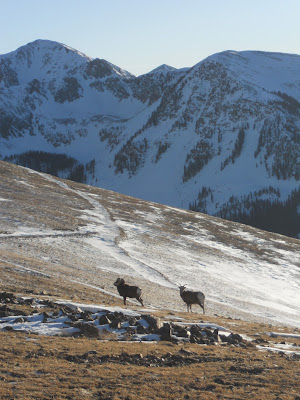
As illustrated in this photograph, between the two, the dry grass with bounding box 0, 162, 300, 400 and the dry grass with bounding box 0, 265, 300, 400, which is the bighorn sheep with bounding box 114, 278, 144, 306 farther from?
the dry grass with bounding box 0, 265, 300, 400

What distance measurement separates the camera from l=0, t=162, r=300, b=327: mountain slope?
137ft

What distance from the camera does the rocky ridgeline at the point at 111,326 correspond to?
66.8 ft

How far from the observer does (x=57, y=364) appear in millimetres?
15758

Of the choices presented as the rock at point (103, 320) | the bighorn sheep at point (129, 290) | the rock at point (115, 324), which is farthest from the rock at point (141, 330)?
the bighorn sheep at point (129, 290)

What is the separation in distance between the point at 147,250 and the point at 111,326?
39.2m

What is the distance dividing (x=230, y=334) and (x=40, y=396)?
40.8 ft

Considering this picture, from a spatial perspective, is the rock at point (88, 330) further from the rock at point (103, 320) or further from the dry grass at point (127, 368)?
the rock at point (103, 320)

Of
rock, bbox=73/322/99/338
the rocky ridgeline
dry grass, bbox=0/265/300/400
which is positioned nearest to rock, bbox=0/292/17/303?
the rocky ridgeline

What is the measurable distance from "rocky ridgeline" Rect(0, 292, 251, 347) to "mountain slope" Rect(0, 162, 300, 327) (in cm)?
1129

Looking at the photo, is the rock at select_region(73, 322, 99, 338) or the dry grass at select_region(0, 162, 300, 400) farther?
the rock at select_region(73, 322, 99, 338)

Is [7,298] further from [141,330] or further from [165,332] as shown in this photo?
[165,332]

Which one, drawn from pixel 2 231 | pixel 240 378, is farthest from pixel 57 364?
pixel 2 231

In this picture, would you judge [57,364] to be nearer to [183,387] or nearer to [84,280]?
[183,387]

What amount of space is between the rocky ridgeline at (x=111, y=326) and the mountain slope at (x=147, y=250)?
1129 cm
